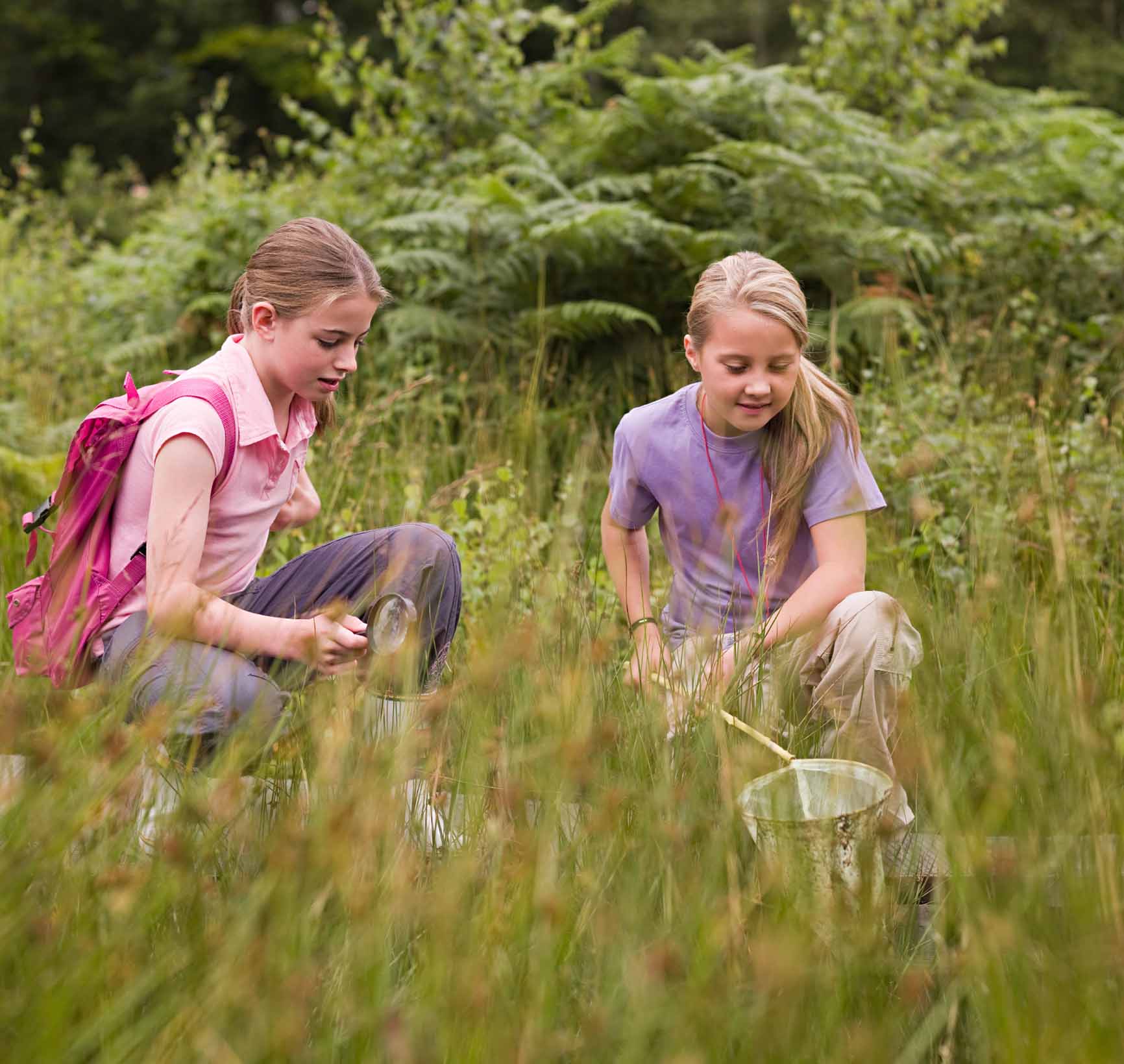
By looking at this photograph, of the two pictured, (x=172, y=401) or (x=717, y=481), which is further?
(x=717, y=481)

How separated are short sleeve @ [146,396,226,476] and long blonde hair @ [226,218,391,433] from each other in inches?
11.0

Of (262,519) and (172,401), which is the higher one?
(172,401)

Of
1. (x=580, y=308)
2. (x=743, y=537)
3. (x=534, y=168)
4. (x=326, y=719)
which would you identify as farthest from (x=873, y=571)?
(x=534, y=168)

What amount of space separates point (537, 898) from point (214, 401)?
60.2 inches

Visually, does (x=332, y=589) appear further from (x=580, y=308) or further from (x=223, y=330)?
(x=223, y=330)

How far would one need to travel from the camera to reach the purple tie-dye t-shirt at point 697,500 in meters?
2.79

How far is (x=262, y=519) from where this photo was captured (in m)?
2.68

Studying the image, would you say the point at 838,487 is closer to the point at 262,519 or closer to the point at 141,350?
the point at 262,519

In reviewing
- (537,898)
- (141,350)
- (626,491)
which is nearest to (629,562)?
(626,491)

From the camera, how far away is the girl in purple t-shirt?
2355mm

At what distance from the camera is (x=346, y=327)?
256 cm

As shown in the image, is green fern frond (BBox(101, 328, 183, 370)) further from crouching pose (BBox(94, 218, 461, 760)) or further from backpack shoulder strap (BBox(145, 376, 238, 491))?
backpack shoulder strap (BBox(145, 376, 238, 491))

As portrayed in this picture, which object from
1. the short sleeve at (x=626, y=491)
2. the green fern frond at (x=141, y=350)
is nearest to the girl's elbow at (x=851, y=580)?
the short sleeve at (x=626, y=491)

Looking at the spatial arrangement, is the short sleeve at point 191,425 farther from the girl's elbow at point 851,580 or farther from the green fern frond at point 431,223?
the green fern frond at point 431,223
